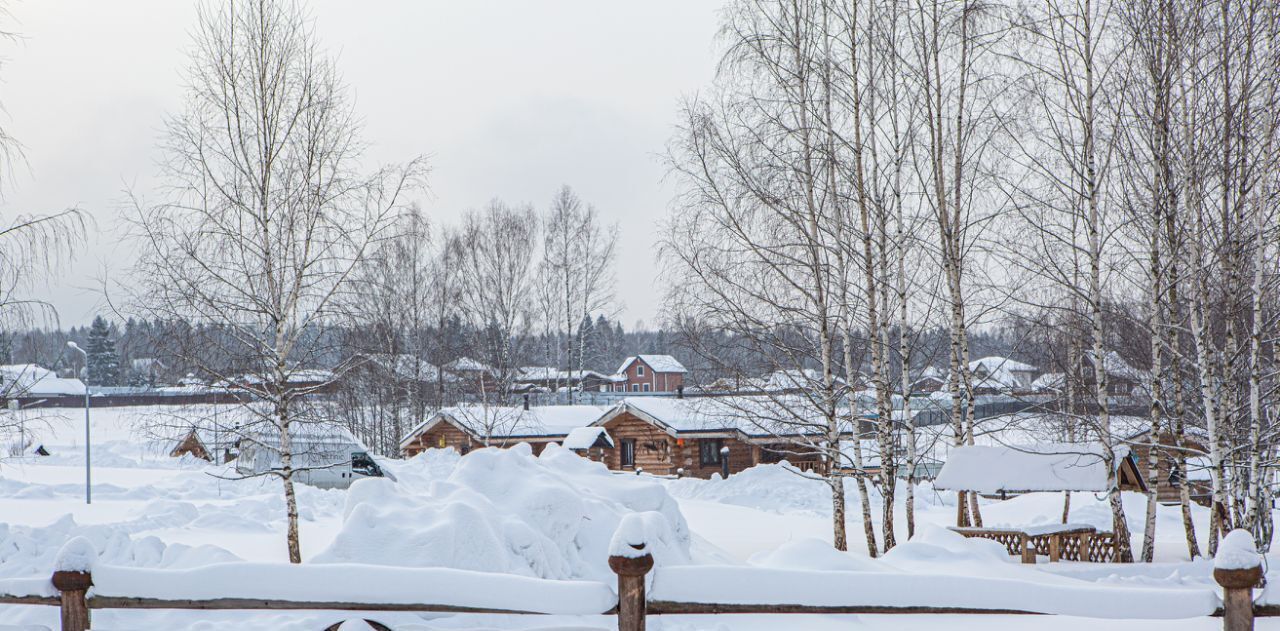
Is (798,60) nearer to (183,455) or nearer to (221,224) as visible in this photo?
(221,224)

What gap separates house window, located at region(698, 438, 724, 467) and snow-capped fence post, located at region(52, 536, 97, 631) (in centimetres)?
2973

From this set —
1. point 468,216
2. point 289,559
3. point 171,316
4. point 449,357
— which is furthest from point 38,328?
point 449,357

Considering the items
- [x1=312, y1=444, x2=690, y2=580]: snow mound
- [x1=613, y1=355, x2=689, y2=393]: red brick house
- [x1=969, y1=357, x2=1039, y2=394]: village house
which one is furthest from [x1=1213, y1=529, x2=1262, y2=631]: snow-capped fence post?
[x1=613, y1=355, x2=689, y2=393]: red brick house

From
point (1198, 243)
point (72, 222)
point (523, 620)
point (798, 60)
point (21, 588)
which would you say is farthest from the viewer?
point (798, 60)

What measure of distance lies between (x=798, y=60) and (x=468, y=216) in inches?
983

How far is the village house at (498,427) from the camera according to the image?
1287 inches

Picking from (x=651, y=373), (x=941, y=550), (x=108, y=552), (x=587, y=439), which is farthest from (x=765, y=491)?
(x=651, y=373)

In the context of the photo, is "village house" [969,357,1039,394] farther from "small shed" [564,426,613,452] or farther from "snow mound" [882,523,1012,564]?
"small shed" [564,426,613,452]

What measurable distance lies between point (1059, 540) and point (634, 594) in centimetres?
1289

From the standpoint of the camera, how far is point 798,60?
13.2 metres

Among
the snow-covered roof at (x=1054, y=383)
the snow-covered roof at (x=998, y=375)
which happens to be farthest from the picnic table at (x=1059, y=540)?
the snow-covered roof at (x=1054, y=383)

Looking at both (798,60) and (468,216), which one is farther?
(468,216)

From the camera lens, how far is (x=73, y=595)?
4.03 metres

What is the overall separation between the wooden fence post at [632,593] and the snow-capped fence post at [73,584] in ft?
8.15
